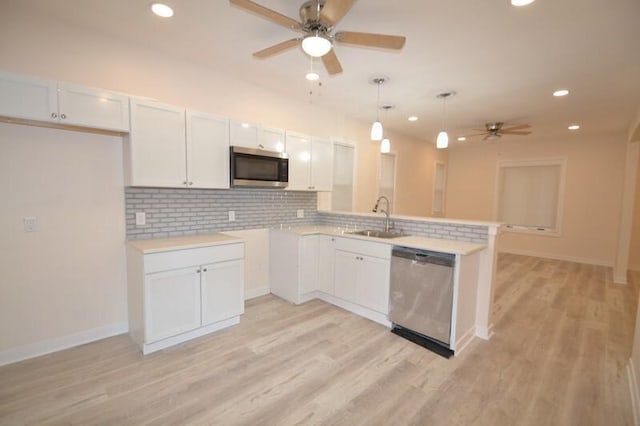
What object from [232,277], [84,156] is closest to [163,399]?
[232,277]

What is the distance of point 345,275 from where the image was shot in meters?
3.33

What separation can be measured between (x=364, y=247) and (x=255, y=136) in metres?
1.77

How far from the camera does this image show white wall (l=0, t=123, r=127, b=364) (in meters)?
2.21

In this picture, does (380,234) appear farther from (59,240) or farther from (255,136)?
(59,240)

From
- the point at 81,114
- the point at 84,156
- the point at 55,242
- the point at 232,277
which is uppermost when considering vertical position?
the point at 81,114

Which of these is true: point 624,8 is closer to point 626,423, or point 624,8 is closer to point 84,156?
point 626,423

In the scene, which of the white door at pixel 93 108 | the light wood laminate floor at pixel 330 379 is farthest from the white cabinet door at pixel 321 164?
the white door at pixel 93 108

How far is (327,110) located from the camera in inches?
179

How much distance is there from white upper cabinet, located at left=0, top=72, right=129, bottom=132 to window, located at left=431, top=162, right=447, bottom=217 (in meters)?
7.10

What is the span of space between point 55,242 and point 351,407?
8.95 ft

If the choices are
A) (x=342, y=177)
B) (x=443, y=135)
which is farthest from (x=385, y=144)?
(x=342, y=177)

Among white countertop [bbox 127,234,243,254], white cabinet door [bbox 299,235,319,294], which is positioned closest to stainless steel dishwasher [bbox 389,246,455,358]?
white cabinet door [bbox 299,235,319,294]

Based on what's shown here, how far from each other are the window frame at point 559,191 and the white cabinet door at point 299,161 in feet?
14.5

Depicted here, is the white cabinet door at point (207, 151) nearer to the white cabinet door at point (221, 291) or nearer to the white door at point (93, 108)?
the white door at point (93, 108)
